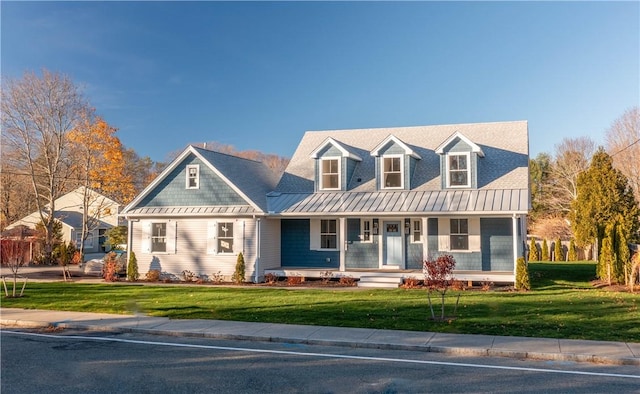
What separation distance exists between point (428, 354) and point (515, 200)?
11.6 metres

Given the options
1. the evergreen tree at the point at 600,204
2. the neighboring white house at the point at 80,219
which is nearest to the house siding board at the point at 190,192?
the neighboring white house at the point at 80,219

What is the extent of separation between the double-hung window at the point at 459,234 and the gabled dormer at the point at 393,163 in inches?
100

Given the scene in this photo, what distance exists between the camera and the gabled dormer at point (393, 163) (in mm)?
21359

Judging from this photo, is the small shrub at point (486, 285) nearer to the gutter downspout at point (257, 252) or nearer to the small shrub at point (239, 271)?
the gutter downspout at point (257, 252)

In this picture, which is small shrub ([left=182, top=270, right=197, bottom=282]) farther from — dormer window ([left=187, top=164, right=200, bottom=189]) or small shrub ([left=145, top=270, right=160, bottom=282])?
dormer window ([left=187, top=164, right=200, bottom=189])

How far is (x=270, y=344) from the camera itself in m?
10.1

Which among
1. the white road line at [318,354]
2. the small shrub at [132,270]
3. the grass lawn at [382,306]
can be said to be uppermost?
the small shrub at [132,270]

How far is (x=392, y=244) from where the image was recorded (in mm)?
21438

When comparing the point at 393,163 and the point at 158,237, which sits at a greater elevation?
the point at 393,163

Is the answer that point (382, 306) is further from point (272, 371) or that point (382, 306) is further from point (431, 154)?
point (431, 154)

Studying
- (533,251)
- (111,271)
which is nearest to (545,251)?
(533,251)

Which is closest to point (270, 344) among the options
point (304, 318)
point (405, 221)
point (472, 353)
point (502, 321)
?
point (304, 318)

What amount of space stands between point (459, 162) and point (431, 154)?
2338 mm

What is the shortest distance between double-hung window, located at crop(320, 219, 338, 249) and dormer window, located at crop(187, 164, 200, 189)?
599 cm
